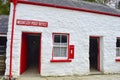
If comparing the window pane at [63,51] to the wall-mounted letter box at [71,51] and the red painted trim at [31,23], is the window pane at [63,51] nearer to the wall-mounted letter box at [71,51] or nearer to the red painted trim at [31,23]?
the wall-mounted letter box at [71,51]

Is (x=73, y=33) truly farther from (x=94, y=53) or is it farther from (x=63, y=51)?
Answer: (x=94, y=53)

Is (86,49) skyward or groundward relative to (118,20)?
groundward

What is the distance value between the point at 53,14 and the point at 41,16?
81cm

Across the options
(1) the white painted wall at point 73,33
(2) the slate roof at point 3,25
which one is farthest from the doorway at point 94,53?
(2) the slate roof at point 3,25

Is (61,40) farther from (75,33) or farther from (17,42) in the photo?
(17,42)

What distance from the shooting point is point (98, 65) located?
12.2 metres

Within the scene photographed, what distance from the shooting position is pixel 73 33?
10859 millimetres

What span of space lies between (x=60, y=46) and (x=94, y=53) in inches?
144

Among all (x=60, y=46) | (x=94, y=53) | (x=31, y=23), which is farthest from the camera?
(x=94, y=53)

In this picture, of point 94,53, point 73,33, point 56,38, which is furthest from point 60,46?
point 94,53

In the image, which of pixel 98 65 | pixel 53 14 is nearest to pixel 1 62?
pixel 53 14

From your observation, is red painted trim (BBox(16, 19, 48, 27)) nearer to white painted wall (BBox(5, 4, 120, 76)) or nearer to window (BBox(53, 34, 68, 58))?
white painted wall (BBox(5, 4, 120, 76))

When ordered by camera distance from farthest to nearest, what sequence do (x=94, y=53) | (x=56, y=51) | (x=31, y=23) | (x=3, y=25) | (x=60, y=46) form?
(x=94, y=53) < (x=3, y=25) < (x=60, y=46) < (x=56, y=51) < (x=31, y=23)

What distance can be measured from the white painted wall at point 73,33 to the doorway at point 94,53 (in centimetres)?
40
